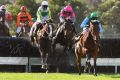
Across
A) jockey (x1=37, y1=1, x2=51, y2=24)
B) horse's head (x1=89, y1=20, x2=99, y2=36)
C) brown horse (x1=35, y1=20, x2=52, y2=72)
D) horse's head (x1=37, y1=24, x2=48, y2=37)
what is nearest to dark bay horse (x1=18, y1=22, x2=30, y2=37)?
jockey (x1=37, y1=1, x2=51, y2=24)

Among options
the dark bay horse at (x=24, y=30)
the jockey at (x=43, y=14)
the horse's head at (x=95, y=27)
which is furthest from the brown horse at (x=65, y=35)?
the horse's head at (x=95, y=27)

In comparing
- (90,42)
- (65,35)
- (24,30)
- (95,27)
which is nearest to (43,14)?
(65,35)

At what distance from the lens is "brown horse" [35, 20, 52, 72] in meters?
24.0

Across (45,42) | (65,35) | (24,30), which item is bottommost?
(45,42)

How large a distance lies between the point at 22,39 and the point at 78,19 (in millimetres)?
28540

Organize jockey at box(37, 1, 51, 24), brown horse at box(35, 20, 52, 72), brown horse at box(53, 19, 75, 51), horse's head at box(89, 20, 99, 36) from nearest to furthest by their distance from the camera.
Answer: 1. horse's head at box(89, 20, 99, 36)
2. brown horse at box(53, 19, 75, 51)
3. brown horse at box(35, 20, 52, 72)
4. jockey at box(37, 1, 51, 24)

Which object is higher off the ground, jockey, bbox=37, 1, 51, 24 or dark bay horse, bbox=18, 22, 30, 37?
jockey, bbox=37, 1, 51, 24

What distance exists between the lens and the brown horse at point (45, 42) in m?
24.0

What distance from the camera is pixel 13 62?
24.5 m

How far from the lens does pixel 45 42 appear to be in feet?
80.2

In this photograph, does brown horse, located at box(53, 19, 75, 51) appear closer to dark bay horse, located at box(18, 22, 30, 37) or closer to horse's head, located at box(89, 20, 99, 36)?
dark bay horse, located at box(18, 22, 30, 37)

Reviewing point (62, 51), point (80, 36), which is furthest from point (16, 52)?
point (80, 36)

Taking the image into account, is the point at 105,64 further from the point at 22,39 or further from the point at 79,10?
the point at 79,10

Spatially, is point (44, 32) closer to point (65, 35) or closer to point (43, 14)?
point (65, 35)
